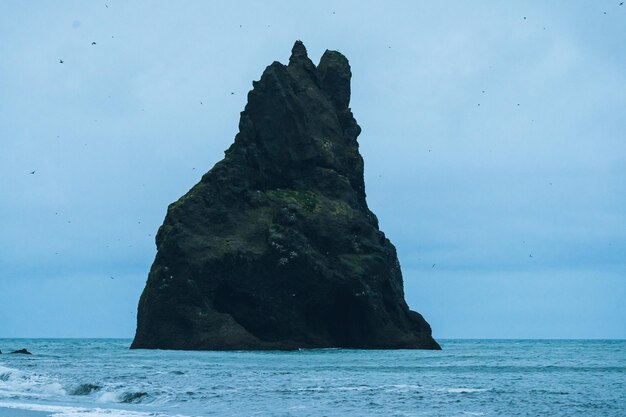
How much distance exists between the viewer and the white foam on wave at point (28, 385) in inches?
1515

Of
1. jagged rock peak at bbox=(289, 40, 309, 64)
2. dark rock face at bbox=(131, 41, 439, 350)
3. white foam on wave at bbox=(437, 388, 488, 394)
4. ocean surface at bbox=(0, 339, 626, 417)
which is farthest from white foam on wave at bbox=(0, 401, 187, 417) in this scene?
jagged rock peak at bbox=(289, 40, 309, 64)

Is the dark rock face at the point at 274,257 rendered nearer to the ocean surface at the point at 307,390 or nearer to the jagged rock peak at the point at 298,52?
the jagged rock peak at the point at 298,52

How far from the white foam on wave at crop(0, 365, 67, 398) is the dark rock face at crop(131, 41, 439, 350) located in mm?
34478

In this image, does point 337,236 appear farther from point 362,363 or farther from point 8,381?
point 8,381

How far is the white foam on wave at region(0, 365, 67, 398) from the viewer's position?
38.5m

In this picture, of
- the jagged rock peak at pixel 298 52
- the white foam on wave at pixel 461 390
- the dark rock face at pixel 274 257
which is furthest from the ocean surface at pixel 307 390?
the jagged rock peak at pixel 298 52

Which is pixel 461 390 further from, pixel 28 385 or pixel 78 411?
pixel 28 385

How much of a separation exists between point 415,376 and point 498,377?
4542mm

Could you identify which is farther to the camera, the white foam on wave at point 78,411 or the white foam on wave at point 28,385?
the white foam on wave at point 28,385

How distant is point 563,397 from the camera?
36.3 m

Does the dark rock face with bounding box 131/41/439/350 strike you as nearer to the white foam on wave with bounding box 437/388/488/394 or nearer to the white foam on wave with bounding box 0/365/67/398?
the white foam on wave with bounding box 0/365/67/398

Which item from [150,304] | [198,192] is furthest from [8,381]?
[198,192]

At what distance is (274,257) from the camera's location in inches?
3376

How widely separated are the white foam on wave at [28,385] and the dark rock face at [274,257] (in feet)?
113
